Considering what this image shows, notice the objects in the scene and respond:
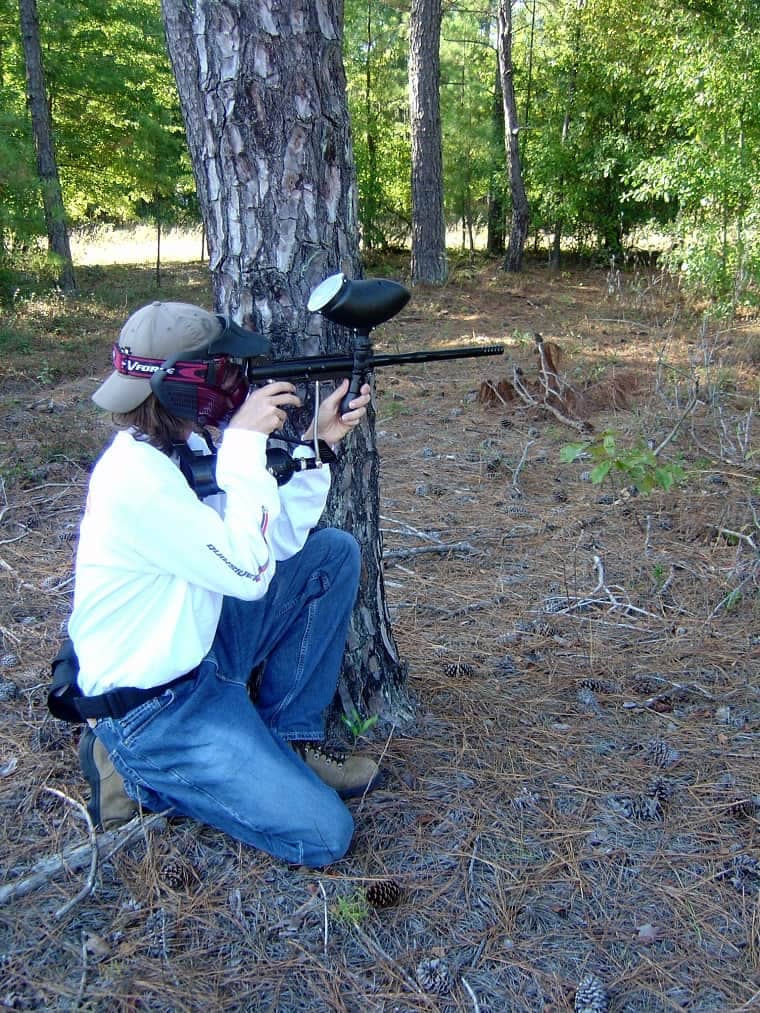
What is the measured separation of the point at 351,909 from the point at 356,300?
154 centimetres

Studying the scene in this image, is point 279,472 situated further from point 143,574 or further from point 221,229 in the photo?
point 221,229

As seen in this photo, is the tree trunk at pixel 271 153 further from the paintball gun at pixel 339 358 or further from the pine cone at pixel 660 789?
the pine cone at pixel 660 789

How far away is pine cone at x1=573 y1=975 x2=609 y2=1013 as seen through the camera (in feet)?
5.89

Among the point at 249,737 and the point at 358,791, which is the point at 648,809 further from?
the point at 249,737

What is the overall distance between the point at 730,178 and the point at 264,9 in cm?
872

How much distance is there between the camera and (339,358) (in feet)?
7.83

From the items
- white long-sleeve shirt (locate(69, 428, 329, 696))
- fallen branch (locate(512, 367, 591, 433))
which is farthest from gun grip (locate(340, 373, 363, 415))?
fallen branch (locate(512, 367, 591, 433))

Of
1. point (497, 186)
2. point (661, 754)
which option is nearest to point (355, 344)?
point (661, 754)

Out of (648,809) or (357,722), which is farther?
(357,722)

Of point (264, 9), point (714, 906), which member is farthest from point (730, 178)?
point (714, 906)

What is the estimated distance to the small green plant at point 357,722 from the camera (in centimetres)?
273

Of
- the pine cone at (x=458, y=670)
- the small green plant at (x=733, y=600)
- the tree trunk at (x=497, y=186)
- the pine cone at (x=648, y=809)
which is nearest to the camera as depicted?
the pine cone at (x=648, y=809)

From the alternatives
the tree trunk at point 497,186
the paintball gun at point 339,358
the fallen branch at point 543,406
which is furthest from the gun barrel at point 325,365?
the tree trunk at point 497,186

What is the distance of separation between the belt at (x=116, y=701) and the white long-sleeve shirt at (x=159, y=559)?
19mm
